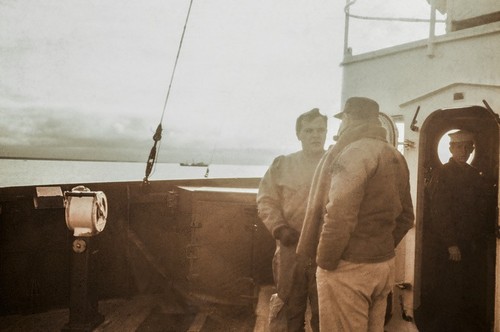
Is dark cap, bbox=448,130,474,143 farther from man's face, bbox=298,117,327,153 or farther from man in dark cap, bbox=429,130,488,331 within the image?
man's face, bbox=298,117,327,153

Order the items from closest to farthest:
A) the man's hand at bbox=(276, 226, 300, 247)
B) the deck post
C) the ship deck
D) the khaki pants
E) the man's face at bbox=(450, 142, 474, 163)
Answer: the khaki pants < the man's hand at bbox=(276, 226, 300, 247) < the deck post < the ship deck < the man's face at bbox=(450, 142, 474, 163)

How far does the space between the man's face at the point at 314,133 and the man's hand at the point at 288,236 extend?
0.89 meters

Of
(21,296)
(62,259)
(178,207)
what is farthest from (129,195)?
(21,296)

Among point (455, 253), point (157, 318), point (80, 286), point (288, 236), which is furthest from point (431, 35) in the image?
point (80, 286)

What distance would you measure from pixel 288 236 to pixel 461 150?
288 cm

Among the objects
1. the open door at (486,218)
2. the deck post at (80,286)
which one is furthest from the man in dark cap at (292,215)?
the deck post at (80,286)

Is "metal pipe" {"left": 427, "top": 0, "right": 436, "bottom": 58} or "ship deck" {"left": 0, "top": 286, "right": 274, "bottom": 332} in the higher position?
"metal pipe" {"left": 427, "top": 0, "right": 436, "bottom": 58}

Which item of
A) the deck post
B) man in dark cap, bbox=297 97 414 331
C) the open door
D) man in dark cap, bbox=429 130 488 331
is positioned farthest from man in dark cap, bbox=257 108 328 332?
the deck post

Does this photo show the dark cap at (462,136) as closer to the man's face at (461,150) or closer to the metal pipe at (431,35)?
the man's face at (461,150)

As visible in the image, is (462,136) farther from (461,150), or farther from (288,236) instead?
(288,236)

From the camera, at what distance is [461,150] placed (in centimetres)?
498

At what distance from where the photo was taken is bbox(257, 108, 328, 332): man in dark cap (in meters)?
3.74

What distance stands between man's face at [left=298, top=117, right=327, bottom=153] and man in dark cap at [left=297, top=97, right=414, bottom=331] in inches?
39.7

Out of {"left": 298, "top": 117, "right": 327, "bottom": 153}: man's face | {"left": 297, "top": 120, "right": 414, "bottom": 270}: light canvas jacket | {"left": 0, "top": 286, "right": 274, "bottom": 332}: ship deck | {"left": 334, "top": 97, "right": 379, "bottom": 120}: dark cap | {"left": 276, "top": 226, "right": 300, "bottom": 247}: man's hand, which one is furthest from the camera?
{"left": 0, "top": 286, "right": 274, "bottom": 332}: ship deck
